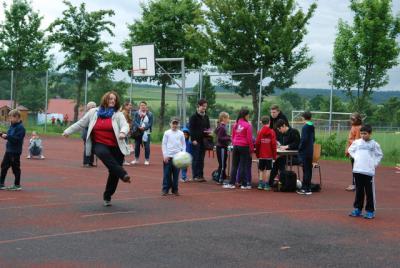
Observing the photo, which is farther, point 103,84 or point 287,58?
point 103,84

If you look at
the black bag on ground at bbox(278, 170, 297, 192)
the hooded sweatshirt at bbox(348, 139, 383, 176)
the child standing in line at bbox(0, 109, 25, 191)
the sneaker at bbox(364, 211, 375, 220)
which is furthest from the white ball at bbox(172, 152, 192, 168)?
the sneaker at bbox(364, 211, 375, 220)

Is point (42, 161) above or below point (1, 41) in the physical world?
below

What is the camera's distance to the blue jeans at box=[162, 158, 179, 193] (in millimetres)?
12391

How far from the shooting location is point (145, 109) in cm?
1906

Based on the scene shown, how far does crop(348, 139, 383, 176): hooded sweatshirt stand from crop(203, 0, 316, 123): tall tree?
19058 millimetres

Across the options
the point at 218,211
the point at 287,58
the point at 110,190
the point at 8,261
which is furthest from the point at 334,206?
the point at 287,58

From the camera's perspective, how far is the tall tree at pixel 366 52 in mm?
25312

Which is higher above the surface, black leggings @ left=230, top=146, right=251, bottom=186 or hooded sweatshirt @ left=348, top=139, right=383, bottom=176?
hooded sweatshirt @ left=348, top=139, right=383, bottom=176

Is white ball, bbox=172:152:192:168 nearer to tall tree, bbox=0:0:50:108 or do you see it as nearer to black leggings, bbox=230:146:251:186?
black leggings, bbox=230:146:251:186

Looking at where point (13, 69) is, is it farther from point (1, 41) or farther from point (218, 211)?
point (218, 211)

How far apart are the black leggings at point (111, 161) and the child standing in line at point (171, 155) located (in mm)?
1808

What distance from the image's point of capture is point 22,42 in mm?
41594

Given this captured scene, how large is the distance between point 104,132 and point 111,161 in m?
0.51

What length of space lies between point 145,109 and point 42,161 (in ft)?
11.8
